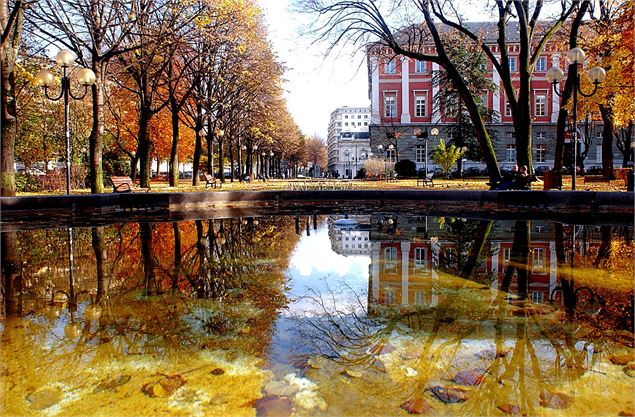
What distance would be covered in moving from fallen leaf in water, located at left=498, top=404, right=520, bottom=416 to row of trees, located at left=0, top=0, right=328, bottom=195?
15596mm

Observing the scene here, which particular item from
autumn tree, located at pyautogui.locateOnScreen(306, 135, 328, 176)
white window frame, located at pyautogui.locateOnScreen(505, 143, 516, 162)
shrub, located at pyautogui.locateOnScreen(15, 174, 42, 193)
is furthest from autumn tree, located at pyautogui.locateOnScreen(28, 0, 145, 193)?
autumn tree, located at pyautogui.locateOnScreen(306, 135, 328, 176)

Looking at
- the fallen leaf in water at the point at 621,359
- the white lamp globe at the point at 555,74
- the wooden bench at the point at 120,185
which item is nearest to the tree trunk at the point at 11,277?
the fallen leaf in water at the point at 621,359

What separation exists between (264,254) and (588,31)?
31.7 meters

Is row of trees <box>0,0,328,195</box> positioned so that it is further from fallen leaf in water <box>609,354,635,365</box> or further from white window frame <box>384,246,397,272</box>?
fallen leaf in water <box>609,354,635,365</box>

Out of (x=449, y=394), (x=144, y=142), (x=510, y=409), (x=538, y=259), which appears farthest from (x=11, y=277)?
(x=144, y=142)

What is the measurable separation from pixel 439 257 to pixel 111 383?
194 inches

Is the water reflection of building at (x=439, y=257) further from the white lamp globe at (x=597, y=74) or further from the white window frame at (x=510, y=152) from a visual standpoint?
the white window frame at (x=510, y=152)

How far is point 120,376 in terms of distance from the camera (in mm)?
2729

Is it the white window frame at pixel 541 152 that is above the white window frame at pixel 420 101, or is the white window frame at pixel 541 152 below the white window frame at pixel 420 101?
below

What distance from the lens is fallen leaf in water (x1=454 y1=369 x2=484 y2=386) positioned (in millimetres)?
2607

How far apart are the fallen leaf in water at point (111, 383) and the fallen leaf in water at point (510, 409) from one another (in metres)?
2.09

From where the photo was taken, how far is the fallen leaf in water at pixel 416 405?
7.61ft

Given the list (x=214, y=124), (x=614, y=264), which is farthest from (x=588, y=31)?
(x=614, y=264)

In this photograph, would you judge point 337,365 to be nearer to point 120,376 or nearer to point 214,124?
point 120,376
